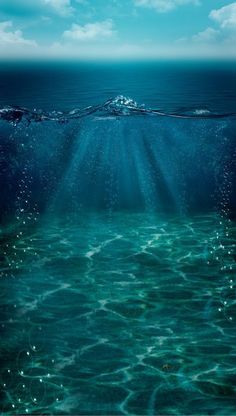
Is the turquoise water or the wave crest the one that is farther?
the wave crest

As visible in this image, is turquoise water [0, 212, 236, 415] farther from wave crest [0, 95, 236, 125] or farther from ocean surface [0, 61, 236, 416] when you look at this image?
wave crest [0, 95, 236, 125]

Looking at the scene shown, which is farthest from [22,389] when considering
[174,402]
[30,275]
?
[30,275]

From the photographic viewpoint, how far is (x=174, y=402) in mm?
5621

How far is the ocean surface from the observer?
6090 mm

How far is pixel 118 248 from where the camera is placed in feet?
39.7

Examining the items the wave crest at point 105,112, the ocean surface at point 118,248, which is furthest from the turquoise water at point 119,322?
the wave crest at point 105,112

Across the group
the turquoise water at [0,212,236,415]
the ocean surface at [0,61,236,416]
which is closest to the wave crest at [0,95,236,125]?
the ocean surface at [0,61,236,416]

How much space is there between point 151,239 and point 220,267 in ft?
8.71

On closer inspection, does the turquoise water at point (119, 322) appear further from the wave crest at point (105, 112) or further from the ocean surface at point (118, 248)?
the wave crest at point (105, 112)

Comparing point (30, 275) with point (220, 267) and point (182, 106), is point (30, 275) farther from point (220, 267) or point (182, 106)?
point (182, 106)

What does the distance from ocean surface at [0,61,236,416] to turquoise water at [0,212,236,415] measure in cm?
3

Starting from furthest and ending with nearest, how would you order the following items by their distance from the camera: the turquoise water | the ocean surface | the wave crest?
the wave crest
the ocean surface
the turquoise water

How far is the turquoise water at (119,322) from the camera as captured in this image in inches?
228

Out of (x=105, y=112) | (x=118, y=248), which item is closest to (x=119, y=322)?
(x=118, y=248)
